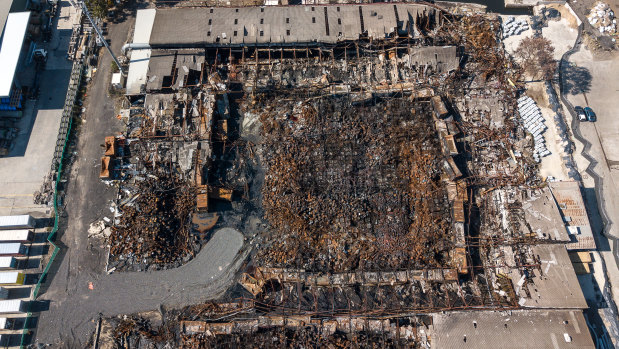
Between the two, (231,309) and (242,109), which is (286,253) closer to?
(231,309)

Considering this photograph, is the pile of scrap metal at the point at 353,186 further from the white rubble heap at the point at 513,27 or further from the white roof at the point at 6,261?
the white roof at the point at 6,261

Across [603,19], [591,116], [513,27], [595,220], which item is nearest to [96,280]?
[595,220]

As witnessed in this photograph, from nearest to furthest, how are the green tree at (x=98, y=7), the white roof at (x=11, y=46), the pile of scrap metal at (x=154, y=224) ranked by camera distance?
1. the pile of scrap metal at (x=154, y=224)
2. the white roof at (x=11, y=46)
3. the green tree at (x=98, y=7)

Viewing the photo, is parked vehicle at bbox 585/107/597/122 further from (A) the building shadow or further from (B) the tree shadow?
(A) the building shadow

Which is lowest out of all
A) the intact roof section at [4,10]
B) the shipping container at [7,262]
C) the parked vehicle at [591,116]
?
the shipping container at [7,262]

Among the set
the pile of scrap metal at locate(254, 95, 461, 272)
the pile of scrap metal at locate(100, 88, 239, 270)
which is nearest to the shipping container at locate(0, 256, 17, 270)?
the pile of scrap metal at locate(100, 88, 239, 270)

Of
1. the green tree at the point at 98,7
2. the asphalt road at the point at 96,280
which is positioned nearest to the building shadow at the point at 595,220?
the asphalt road at the point at 96,280

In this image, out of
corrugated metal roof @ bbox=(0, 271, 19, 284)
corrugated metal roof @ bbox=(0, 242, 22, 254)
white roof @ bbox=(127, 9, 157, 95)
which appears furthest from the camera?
white roof @ bbox=(127, 9, 157, 95)

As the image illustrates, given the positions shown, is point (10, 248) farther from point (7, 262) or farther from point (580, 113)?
point (580, 113)
